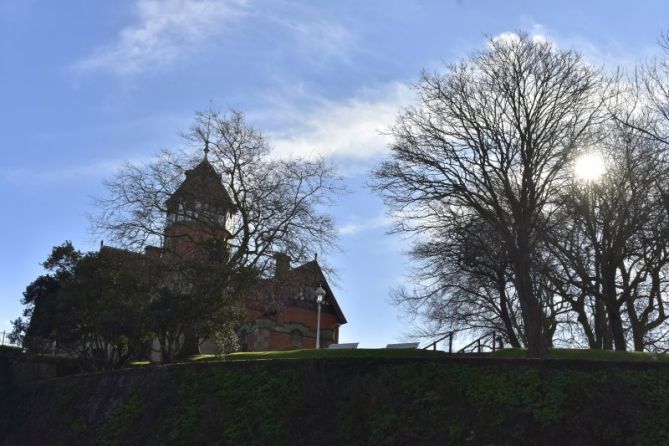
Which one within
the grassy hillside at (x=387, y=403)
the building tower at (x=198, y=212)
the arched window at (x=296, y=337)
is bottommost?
the grassy hillside at (x=387, y=403)

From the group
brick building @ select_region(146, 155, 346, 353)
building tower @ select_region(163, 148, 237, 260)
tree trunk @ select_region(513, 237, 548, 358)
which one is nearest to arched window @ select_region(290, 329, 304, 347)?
brick building @ select_region(146, 155, 346, 353)

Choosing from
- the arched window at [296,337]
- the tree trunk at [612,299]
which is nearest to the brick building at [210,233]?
the tree trunk at [612,299]

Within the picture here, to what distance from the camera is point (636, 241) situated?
29625 millimetres

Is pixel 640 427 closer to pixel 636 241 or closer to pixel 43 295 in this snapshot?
pixel 636 241

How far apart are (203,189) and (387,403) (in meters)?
18.9

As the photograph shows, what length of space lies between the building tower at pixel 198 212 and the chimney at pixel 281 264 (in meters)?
2.35

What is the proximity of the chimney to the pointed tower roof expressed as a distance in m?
3.24

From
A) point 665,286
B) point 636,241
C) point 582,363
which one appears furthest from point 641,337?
point 582,363

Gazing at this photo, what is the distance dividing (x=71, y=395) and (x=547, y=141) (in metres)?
18.0

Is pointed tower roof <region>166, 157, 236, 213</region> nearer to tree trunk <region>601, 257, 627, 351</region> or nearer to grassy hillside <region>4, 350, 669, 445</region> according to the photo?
grassy hillside <region>4, 350, 669, 445</region>

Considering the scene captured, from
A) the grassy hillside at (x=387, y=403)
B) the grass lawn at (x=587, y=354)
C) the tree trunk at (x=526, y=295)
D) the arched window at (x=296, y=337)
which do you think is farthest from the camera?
the arched window at (x=296, y=337)

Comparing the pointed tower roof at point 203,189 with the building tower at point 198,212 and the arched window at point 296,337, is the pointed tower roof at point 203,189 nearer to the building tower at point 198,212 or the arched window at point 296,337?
the building tower at point 198,212

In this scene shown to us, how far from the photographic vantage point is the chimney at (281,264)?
103ft

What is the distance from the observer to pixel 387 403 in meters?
14.8
